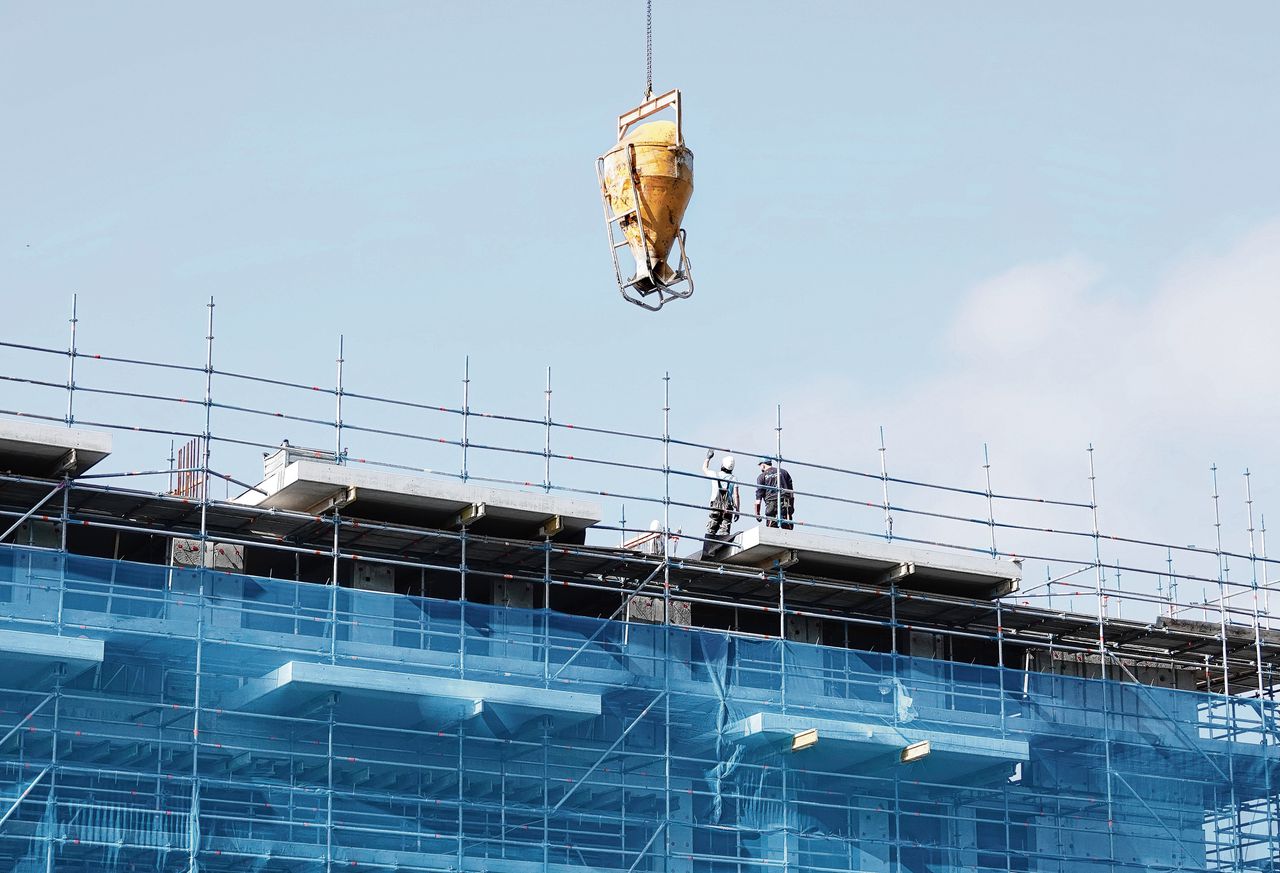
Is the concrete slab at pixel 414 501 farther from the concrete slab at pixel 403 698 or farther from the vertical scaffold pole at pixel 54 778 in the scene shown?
the vertical scaffold pole at pixel 54 778

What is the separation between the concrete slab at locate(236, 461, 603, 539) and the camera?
116 feet

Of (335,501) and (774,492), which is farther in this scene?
(774,492)

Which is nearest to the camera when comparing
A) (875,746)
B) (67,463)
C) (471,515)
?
(67,463)

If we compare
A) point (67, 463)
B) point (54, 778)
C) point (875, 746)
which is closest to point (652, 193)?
point (875, 746)

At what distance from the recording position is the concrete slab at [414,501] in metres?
35.2

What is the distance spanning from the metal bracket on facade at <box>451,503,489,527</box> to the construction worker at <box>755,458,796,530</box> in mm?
5343

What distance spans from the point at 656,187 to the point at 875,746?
9146mm

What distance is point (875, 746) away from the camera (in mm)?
38375

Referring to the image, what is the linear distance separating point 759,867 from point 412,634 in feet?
20.9

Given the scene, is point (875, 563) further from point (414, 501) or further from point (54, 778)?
point (54, 778)

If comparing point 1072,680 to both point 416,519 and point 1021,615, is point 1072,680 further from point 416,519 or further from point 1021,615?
point 416,519

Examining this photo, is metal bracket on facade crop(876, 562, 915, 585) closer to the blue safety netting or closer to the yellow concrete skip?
the blue safety netting

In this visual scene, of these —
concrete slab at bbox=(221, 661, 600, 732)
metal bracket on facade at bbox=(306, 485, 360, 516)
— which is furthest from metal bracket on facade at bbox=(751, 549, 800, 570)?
metal bracket on facade at bbox=(306, 485, 360, 516)

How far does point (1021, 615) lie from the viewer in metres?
40.8
